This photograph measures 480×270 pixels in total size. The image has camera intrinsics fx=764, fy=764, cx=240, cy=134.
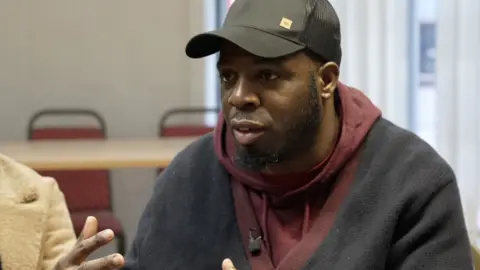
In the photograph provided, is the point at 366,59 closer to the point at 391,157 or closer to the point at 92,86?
the point at 92,86

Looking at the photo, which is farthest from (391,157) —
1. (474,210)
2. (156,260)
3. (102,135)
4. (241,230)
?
(102,135)

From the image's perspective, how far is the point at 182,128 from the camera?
3590 mm

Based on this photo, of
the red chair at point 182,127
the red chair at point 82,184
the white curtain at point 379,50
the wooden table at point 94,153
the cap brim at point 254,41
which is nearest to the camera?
the cap brim at point 254,41

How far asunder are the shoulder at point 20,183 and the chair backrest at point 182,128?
1.75 meters

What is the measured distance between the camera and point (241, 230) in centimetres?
132

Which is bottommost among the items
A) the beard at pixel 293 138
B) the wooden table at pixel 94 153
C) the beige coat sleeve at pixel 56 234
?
the wooden table at pixel 94 153

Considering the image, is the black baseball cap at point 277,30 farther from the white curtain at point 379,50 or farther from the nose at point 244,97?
the white curtain at point 379,50

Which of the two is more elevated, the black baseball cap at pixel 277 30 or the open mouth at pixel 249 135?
the black baseball cap at pixel 277 30

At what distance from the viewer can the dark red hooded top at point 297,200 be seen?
1276 mm

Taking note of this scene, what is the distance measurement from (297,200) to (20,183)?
760 mm

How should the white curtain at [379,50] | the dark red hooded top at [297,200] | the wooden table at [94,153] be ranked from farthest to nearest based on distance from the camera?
the white curtain at [379,50], the wooden table at [94,153], the dark red hooded top at [297,200]

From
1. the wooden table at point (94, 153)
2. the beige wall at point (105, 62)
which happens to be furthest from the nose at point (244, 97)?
the beige wall at point (105, 62)

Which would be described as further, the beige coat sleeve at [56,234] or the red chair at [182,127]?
the red chair at [182,127]

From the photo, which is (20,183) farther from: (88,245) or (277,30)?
(277,30)
